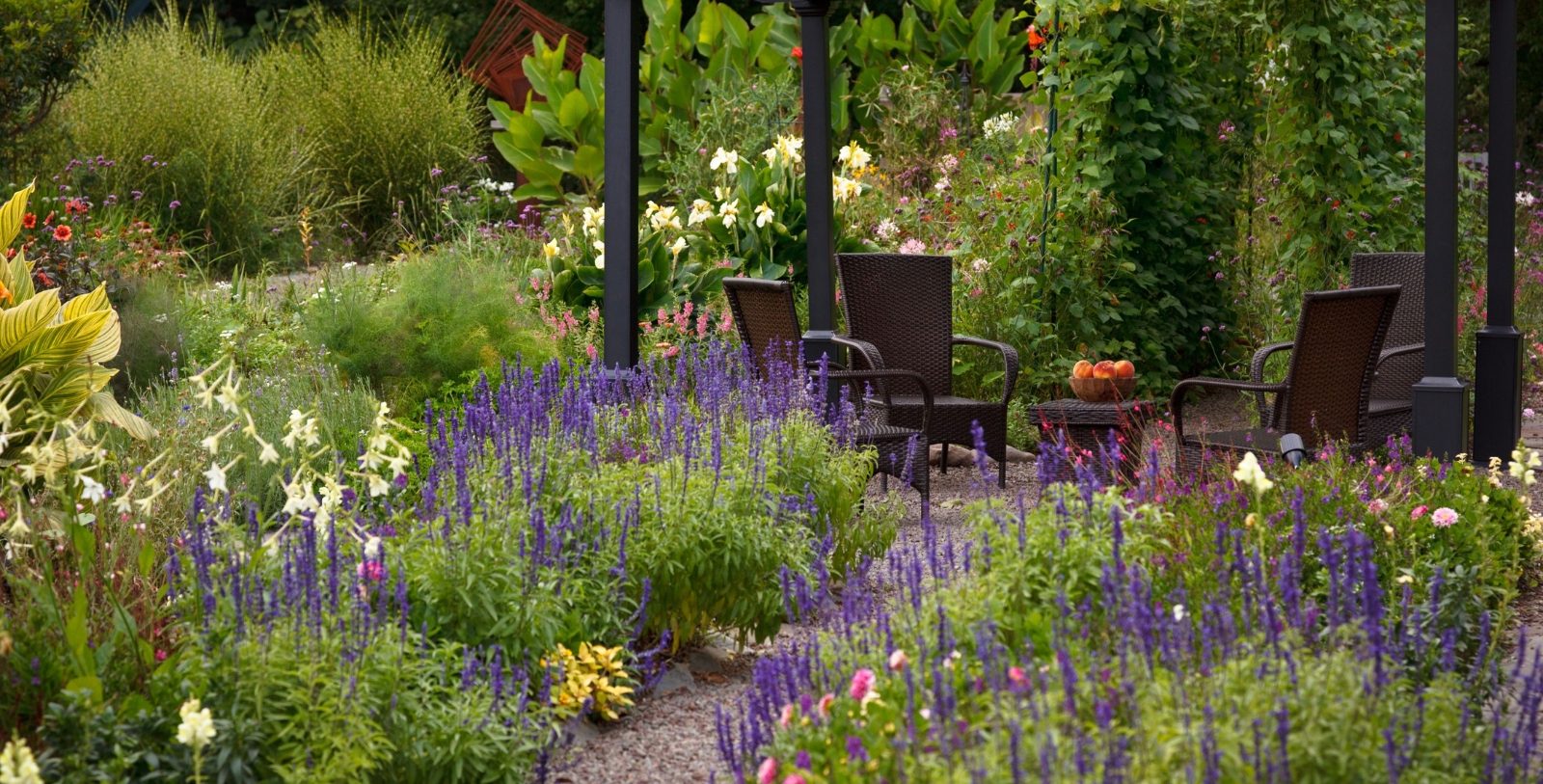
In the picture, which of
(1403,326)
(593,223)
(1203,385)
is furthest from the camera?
(593,223)

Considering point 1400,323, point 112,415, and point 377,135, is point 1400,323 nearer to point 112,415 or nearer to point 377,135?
point 112,415

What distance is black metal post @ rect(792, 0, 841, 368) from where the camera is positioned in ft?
18.5

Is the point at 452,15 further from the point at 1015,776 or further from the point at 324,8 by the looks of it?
the point at 1015,776

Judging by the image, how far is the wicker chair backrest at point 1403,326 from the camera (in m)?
5.69

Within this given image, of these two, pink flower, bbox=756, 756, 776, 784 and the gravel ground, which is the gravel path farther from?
pink flower, bbox=756, 756, 776, 784

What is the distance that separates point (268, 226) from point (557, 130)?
8.03ft

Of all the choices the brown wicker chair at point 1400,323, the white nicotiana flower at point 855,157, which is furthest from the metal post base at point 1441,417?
the white nicotiana flower at point 855,157

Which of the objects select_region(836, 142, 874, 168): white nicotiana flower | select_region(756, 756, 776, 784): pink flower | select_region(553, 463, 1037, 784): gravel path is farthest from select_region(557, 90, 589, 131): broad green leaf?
select_region(756, 756, 776, 784): pink flower

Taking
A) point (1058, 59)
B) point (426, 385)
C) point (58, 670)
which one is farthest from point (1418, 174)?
point (58, 670)

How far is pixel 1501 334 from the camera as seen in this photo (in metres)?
5.04

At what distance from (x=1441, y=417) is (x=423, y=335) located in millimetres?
3893

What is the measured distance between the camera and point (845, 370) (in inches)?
206

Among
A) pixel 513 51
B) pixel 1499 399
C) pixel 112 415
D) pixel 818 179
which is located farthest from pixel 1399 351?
pixel 513 51

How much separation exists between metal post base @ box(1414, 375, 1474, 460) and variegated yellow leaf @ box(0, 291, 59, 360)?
4276 millimetres
